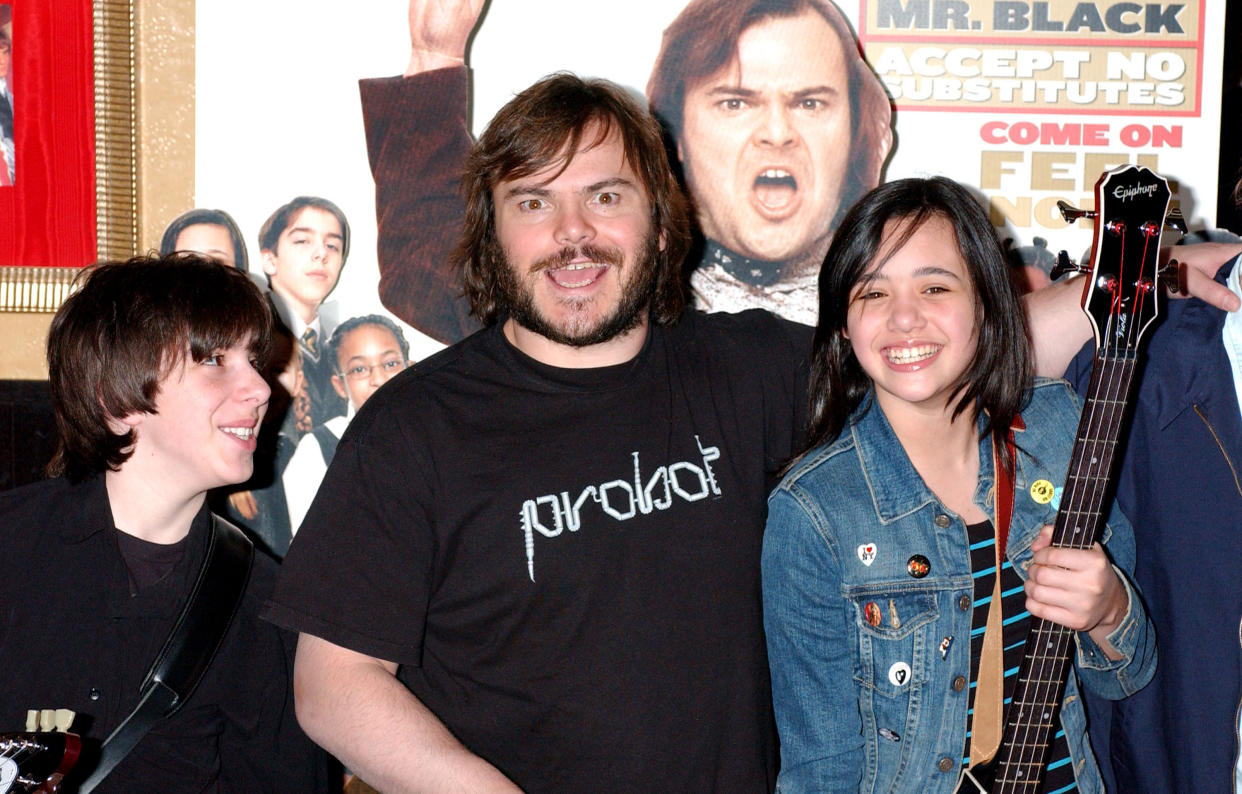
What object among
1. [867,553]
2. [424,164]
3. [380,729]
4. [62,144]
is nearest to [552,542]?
[380,729]

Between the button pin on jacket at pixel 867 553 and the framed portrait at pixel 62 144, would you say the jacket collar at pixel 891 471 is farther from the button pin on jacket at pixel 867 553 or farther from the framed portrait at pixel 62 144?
the framed portrait at pixel 62 144

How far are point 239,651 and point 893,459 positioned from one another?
113 cm

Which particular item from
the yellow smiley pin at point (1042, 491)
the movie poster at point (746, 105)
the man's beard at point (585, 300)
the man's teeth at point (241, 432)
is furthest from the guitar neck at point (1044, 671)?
the man's teeth at point (241, 432)

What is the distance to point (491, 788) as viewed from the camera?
1491 mm

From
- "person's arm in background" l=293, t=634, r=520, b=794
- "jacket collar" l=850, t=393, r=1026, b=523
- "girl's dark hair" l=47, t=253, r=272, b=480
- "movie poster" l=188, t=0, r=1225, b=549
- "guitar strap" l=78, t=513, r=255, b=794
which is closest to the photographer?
"person's arm in background" l=293, t=634, r=520, b=794

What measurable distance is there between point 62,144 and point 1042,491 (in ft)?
6.39

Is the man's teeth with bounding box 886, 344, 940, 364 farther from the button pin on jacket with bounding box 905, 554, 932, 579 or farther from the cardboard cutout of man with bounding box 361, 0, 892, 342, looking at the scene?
the cardboard cutout of man with bounding box 361, 0, 892, 342

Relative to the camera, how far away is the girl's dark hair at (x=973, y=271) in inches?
64.3

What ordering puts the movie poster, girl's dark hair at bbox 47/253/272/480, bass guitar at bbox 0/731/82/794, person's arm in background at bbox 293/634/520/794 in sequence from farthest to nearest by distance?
1. the movie poster
2. girl's dark hair at bbox 47/253/272/480
3. person's arm in background at bbox 293/634/520/794
4. bass guitar at bbox 0/731/82/794

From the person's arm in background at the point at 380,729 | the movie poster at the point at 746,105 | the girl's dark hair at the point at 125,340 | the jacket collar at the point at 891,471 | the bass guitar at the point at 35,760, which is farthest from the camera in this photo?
the movie poster at the point at 746,105

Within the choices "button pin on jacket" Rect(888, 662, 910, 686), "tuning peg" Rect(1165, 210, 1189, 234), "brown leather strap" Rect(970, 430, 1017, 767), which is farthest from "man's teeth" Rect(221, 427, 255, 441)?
"tuning peg" Rect(1165, 210, 1189, 234)

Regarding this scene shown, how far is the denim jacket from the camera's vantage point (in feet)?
5.09

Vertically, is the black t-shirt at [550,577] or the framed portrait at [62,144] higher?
the framed portrait at [62,144]

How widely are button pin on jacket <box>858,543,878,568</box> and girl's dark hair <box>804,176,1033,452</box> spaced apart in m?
0.25
